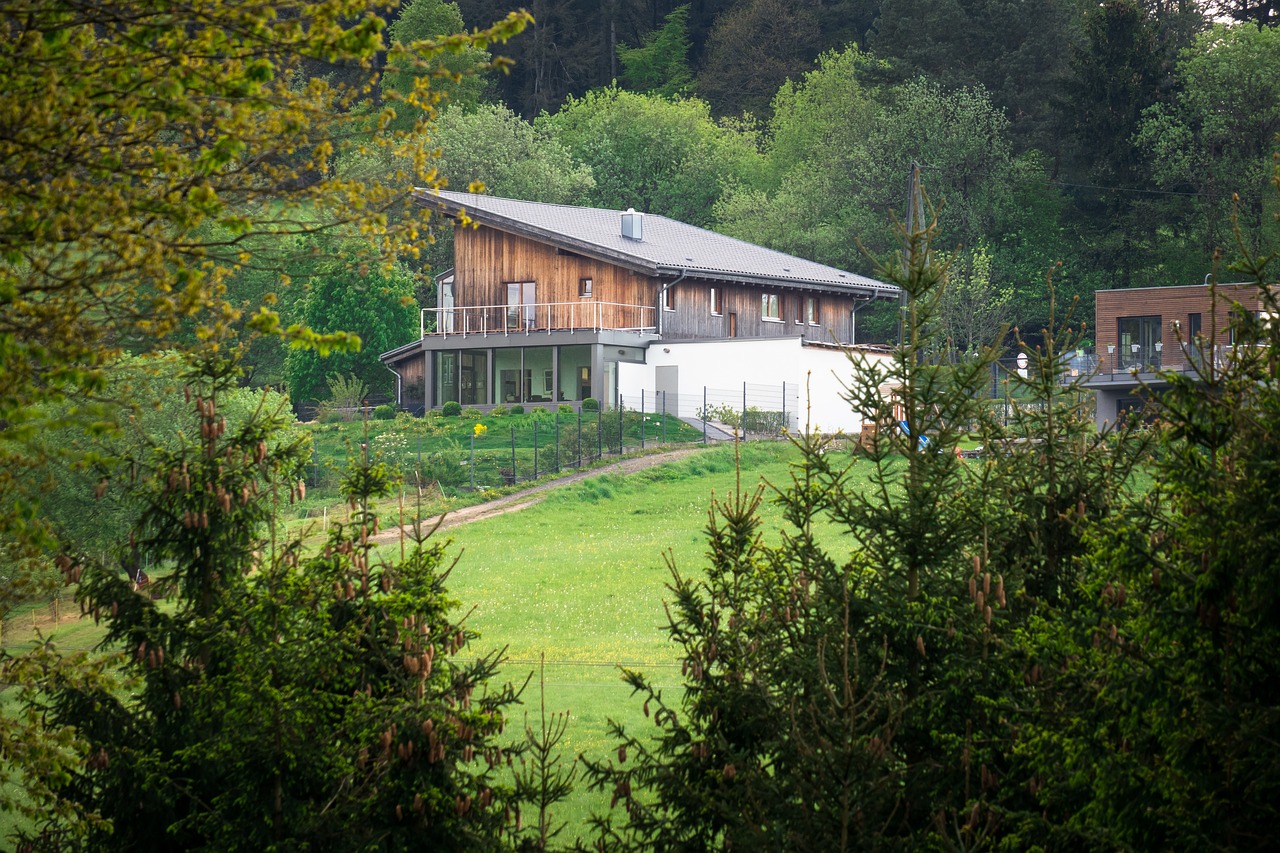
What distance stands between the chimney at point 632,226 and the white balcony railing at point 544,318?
14.1 ft

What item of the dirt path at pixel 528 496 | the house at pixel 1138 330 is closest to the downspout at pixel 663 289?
the dirt path at pixel 528 496

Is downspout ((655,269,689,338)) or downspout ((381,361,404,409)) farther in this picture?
downspout ((381,361,404,409))

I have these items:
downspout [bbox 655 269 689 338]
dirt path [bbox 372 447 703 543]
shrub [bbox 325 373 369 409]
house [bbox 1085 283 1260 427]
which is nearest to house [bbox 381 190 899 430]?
downspout [bbox 655 269 689 338]

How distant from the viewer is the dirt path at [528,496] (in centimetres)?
3044

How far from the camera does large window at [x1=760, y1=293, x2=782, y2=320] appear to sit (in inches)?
2095

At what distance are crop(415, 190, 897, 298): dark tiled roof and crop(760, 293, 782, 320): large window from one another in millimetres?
993

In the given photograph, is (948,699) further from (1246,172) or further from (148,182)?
(1246,172)

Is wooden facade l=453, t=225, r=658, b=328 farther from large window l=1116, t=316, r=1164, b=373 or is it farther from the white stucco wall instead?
large window l=1116, t=316, r=1164, b=373

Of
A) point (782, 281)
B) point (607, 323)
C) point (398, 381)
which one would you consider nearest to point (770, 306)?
point (782, 281)

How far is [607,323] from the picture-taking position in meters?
48.2

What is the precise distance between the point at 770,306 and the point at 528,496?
22.4 metres

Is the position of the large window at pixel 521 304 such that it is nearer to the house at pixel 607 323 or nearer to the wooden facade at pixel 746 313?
the house at pixel 607 323

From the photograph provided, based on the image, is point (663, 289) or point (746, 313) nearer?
point (663, 289)

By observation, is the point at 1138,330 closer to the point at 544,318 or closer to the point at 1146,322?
the point at 1146,322
